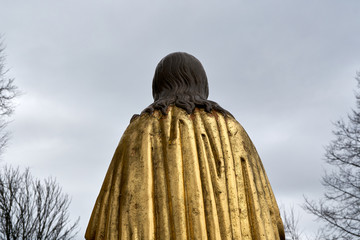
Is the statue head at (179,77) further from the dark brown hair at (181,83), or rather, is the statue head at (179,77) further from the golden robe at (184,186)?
the golden robe at (184,186)

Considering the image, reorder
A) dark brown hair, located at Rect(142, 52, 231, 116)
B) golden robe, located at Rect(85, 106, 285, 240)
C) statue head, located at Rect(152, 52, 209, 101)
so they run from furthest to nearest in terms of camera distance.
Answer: statue head, located at Rect(152, 52, 209, 101)
dark brown hair, located at Rect(142, 52, 231, 116)
golden robe, located at Rect(85, 106, 285, 240)

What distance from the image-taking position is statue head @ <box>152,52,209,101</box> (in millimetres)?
3895

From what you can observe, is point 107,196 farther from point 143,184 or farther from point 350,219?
point 350,219

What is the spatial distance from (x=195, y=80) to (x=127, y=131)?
86 cm

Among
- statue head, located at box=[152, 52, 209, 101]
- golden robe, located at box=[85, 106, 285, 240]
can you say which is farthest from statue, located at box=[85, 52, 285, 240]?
statue head, located at box=[152, 52, 209, 101]

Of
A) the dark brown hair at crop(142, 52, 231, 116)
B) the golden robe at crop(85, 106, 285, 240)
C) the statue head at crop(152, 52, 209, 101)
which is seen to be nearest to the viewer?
the golden robe at crop(85, 106, 285, 240)

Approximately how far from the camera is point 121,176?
3.30m

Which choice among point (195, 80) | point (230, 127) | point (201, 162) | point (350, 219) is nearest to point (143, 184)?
point (201, 162)

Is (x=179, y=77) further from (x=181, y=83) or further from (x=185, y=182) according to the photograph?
(x=185, y=182)

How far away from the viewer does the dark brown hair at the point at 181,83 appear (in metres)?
3.66

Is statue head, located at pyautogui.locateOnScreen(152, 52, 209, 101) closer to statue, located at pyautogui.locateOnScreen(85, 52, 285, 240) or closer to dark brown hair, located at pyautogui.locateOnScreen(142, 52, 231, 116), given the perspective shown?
dark brown hair, located at pyautogui.locateOnScreen(142, 52, 231, 116)

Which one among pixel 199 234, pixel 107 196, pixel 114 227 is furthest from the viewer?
pixel 107 196

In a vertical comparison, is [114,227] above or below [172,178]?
below

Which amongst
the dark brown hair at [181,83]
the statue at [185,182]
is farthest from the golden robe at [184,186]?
the dark brown hair at [181,83]
